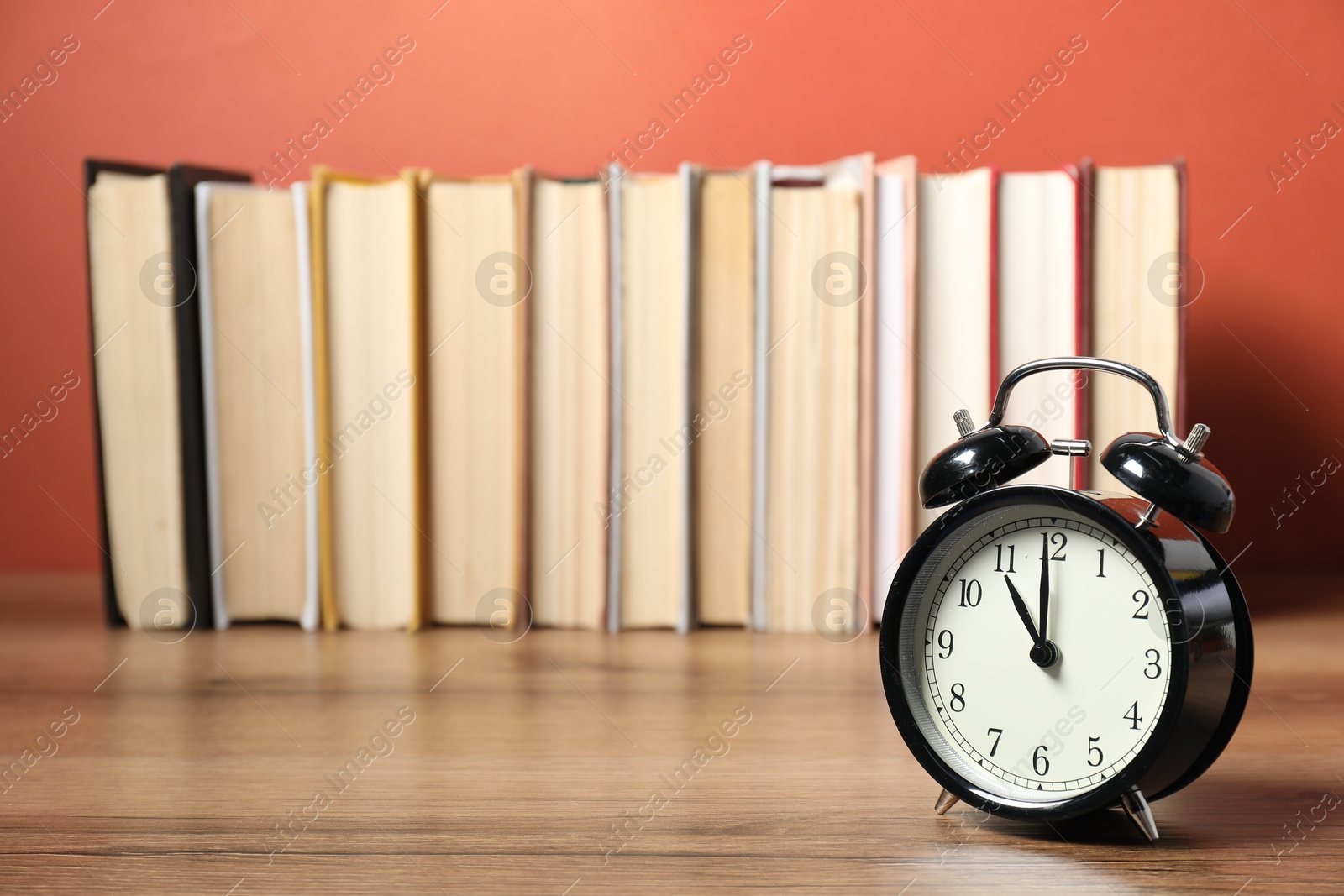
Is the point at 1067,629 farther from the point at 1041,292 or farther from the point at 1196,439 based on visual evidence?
the point at 1041,292

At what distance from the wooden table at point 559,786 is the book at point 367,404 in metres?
0.15

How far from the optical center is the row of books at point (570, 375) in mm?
1205

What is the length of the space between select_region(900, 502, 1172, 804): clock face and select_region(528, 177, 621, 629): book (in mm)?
608

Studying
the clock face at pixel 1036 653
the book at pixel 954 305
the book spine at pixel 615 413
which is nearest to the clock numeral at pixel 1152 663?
the clock face at pixel 1036 653

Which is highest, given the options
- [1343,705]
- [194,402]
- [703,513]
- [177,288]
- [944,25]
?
[944,25]

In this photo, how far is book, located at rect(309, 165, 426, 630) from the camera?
123 centimetres

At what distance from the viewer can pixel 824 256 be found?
121 cm

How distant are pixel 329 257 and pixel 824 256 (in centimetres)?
59

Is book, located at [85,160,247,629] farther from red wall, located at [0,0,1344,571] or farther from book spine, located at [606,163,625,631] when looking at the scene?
book spine, located at [606,163,625,631]

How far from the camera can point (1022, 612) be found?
2.14 feet

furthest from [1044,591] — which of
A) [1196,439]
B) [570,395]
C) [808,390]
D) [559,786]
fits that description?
[570,395]

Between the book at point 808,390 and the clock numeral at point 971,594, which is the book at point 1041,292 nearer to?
the book at point 808,390

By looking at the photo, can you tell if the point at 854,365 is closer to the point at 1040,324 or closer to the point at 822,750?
the point at 1040,324

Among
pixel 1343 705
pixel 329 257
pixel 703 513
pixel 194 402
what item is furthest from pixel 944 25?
pixel 194 402
